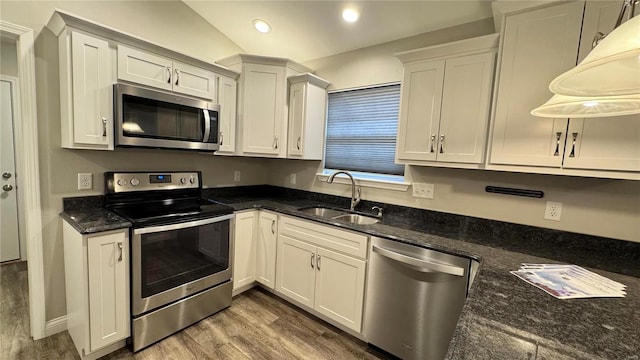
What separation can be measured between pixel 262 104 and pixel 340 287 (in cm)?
187

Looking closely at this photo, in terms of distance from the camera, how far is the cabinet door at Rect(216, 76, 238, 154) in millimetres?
2557

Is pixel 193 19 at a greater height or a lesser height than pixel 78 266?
greater

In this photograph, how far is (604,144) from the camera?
55.7 inches

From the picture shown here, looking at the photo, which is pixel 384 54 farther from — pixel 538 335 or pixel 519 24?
pixel 538 335

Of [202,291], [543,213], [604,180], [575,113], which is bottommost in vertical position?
[202,291]

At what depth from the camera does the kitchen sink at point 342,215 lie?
248cm

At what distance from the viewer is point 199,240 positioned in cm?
214

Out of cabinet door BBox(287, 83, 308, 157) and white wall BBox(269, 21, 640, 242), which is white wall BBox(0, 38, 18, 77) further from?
white wall BBox(269, 21, 640, 242)

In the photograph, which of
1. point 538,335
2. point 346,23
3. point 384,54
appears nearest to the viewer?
point 538,335

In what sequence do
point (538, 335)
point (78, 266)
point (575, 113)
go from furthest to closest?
point (78, 266), point (575, 113), point (538, 335)

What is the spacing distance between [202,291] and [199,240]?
444 mm

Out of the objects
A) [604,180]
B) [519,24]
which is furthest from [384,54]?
[604,180]

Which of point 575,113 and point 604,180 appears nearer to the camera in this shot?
point 575,113

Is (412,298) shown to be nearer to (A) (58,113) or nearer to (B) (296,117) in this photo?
(B) (296,117)
